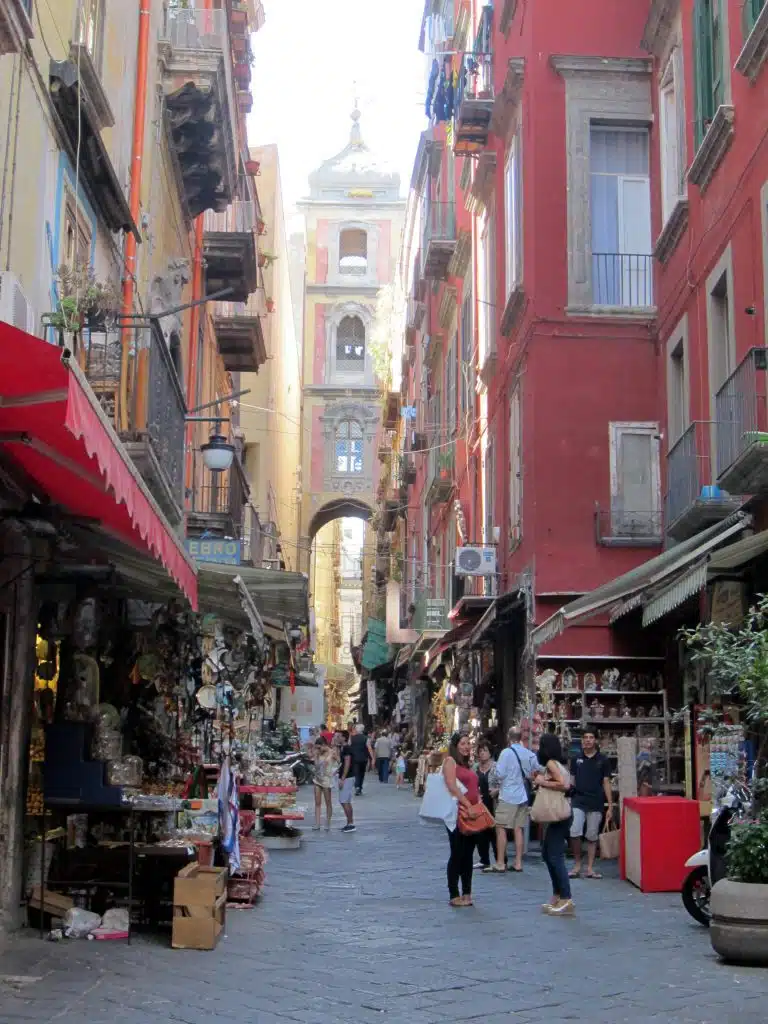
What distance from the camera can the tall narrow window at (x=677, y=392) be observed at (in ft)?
60.0

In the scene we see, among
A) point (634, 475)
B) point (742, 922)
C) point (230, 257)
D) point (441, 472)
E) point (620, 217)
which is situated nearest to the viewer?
point (742, 922)

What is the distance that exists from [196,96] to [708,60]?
653 cm

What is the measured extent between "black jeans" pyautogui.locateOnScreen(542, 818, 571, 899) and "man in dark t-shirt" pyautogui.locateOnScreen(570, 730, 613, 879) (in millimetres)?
2913

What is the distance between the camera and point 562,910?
1168cm

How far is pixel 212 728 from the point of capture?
14.0 m

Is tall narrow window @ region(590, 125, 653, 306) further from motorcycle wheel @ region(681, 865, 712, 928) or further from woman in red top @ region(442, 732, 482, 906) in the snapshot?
motorcycle wheel @ region(681, 865, 712, 928)

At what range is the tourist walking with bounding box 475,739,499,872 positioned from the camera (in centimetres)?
1563

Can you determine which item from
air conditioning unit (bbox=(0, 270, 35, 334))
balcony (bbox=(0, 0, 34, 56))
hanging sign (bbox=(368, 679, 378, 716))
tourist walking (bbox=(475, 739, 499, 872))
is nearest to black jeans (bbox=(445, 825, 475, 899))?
tourist walking (bbox=(475, 739, 499, 872))

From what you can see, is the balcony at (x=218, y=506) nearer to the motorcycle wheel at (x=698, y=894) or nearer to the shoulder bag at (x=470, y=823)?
the shoulder bag at (x=470, y=823)

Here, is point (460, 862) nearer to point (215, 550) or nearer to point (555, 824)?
point (555, 824)

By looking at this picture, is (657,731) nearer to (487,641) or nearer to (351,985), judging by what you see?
(487,641)

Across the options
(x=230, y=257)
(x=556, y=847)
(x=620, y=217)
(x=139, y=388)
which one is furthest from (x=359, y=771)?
(x=556, y=847)

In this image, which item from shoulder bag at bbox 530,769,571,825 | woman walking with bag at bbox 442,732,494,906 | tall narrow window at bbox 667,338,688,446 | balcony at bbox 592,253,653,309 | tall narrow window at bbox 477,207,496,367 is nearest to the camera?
shoulder bag at bbox 530,769,571,825

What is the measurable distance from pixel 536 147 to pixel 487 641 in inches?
312
